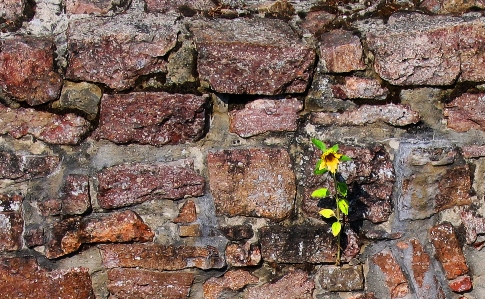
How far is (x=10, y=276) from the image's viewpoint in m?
2.21

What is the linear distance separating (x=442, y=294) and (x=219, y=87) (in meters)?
1.05

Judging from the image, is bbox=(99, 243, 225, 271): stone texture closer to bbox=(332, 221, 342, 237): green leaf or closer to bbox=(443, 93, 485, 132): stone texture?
bbox=(332, 221, 342, 237): green leaf

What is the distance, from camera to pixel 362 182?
2.22 meters

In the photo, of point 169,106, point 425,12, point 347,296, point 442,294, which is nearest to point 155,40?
point 169,106

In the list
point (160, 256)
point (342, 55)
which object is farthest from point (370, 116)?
point (160, 256)

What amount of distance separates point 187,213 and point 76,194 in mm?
366

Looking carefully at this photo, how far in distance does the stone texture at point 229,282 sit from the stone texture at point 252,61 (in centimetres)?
62

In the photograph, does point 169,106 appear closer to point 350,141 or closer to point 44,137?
point 44,137

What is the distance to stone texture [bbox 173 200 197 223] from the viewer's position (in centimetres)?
221

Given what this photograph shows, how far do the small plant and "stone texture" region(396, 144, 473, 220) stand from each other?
0.21m

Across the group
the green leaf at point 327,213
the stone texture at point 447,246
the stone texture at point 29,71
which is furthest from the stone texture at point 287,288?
the stone texture at point 29,71

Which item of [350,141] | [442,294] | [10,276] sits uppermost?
[350,141]

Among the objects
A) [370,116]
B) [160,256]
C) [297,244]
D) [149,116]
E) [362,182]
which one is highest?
[370,116]

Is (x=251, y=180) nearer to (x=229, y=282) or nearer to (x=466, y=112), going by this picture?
(x=229, y=282)
